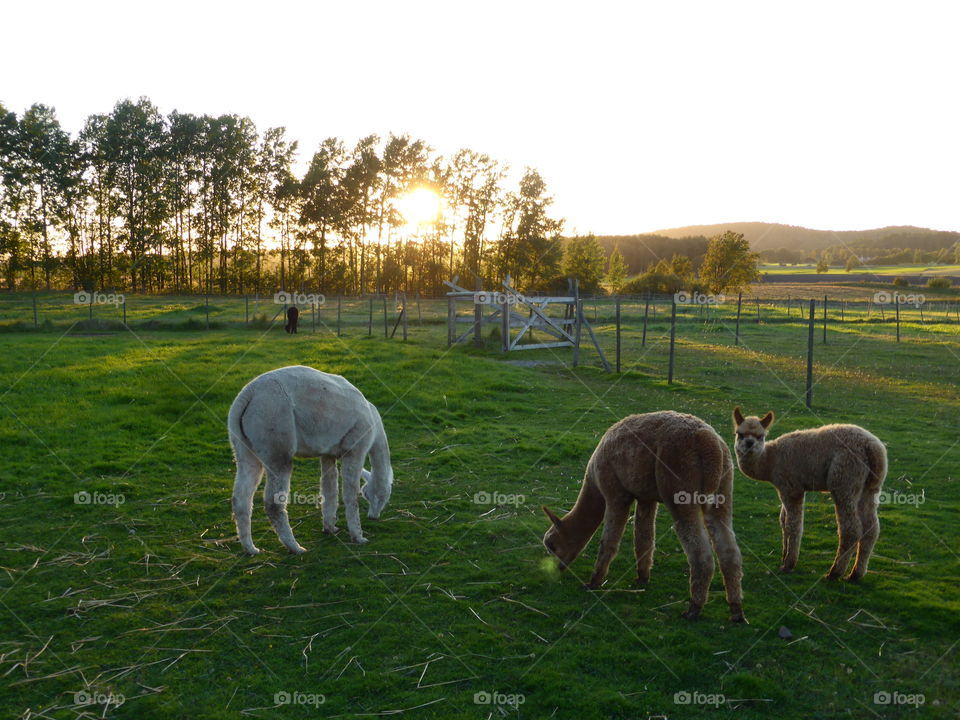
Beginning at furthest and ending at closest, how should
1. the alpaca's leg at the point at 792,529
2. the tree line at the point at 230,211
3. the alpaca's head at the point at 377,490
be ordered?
1. the tree line at the point at 230,211
2. the alpaca's head at the point at 377,490
3. the alpaca's leg at the point at 792,529

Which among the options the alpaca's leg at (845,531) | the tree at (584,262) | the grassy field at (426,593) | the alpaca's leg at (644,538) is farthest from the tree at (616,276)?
the alpaca's leg at (644,538)

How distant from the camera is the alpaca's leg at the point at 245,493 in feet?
24.6

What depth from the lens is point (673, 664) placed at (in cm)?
527

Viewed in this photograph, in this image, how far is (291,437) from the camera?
7.54m

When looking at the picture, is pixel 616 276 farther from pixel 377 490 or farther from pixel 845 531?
pixel 845 531

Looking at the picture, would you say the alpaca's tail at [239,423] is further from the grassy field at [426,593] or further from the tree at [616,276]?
the tree at [616,276]

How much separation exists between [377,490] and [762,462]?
4773 mm

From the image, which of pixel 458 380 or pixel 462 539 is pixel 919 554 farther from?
pixel 458 380

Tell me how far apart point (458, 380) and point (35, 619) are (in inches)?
519

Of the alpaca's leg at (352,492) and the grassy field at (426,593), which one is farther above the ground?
the alpaca's leg at (352,492)

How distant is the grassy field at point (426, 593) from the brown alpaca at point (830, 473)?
0.37 m

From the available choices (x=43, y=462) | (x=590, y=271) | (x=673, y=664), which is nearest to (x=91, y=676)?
(x=673, y=664)

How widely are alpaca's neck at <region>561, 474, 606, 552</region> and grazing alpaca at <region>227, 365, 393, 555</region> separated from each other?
265 cm

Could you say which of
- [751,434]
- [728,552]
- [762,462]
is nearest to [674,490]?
[728,552]
